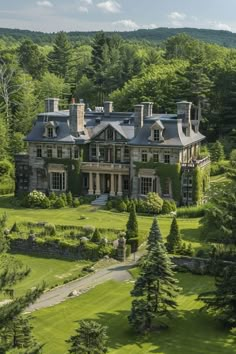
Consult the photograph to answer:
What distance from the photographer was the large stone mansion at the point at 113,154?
187 ft

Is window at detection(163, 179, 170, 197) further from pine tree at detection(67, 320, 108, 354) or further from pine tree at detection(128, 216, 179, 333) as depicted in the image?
pine tree at detection(67, 320, 108, 354)

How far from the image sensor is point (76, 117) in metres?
59.6

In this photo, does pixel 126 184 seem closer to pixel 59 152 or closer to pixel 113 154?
pixel 113 154

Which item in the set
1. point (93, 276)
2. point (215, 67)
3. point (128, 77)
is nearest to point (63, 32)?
point (128, 77)

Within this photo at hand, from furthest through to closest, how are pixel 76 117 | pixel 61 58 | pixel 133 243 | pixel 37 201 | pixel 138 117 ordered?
pixel 61 58 < pixel 76 117 < pixel 37 201 < pixel 138 117 < pixel 133 243

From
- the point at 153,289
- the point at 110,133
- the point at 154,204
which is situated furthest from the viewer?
the point at 110,133

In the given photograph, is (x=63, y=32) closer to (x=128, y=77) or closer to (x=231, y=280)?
(x=128, y=77)

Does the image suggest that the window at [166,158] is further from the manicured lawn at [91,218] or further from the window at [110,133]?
the manicured lawn at [91,218]

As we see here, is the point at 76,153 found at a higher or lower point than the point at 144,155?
lower

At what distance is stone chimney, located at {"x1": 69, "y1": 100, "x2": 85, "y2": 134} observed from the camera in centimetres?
5962

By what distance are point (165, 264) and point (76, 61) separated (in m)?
104

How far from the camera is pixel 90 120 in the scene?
205ft

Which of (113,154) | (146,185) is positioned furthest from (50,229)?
(113,154)

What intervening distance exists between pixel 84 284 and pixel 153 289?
27.6 ft
